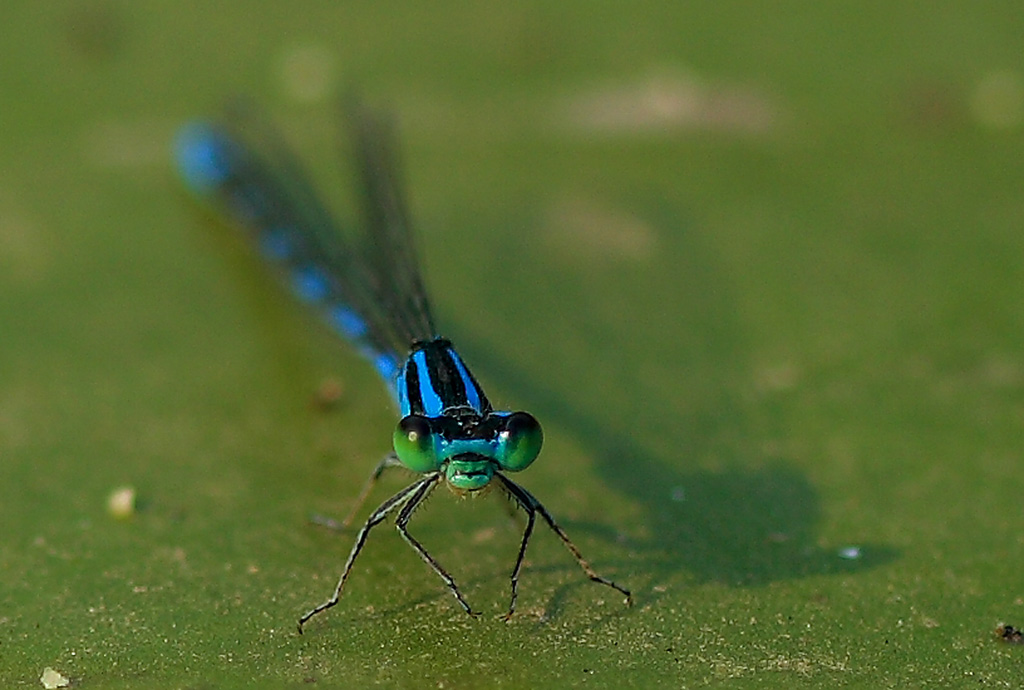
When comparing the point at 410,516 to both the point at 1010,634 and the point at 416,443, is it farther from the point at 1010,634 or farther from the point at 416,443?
the point at 1010,634

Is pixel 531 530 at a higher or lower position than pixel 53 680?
higher

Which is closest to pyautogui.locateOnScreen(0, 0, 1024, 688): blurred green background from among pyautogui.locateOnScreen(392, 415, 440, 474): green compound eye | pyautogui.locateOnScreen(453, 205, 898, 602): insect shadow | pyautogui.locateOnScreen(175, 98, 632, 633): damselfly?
pyautogui.locateOnScreen(453, 205, 898, 602): insect shadow

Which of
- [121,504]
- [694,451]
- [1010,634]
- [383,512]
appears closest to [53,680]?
[121,504]

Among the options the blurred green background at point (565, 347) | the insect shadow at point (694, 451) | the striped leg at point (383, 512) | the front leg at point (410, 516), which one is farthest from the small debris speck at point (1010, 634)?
the striped leg at point (383, 512)

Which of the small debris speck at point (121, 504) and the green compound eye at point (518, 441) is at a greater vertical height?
the small debris speck at point (121, 504)

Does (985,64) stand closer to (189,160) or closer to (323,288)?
(323,288)

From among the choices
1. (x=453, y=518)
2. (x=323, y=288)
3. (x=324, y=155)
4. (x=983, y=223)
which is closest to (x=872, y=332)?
(x=983, y=223)

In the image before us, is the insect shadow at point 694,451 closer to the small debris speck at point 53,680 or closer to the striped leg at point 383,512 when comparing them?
the striped leg at point 383,512
